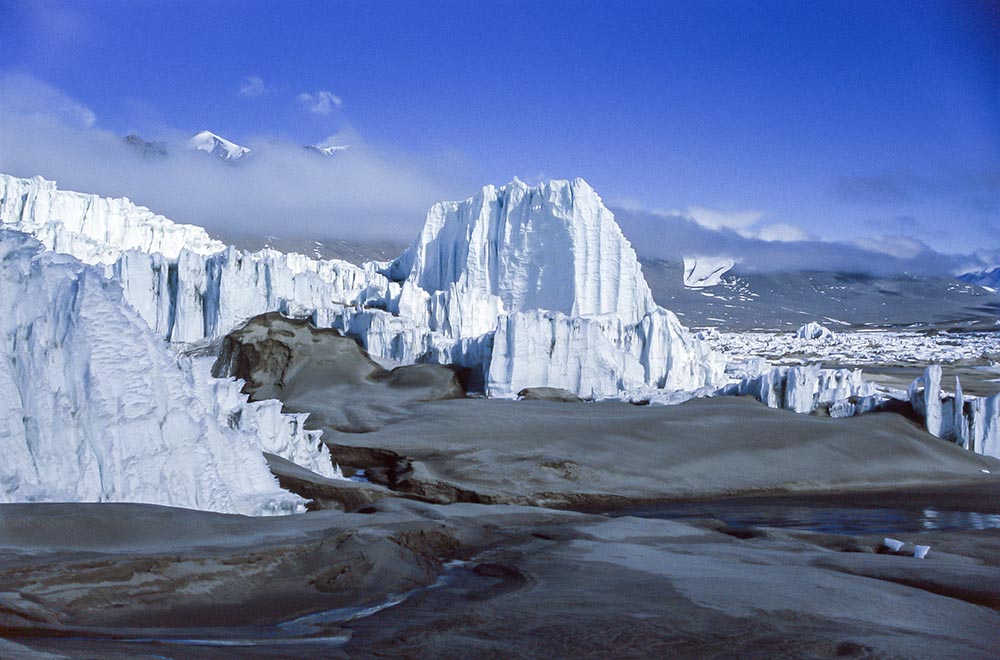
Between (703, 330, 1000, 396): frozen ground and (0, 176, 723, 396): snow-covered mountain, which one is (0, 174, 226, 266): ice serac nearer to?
(0, 176, 723, 396): snow-covered mountain

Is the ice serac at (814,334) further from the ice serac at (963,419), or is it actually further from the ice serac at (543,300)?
the ice serac at (963,419)

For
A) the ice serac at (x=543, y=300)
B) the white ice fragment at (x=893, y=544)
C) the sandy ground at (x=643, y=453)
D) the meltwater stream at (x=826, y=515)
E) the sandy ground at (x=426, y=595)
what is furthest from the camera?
the ice serac at (x=543, y=300)

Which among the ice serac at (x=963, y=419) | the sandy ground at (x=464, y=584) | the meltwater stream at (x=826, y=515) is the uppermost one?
the ice serac at (x=963, y=419)

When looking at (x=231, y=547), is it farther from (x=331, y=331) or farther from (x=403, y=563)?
(x=331, y=331)

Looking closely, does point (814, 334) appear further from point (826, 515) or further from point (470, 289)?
point (826, 515)

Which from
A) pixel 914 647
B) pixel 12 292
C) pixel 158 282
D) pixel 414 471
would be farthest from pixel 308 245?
pixel 914 647

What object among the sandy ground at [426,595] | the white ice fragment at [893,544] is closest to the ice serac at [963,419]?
the white ice fragment at [893,544]

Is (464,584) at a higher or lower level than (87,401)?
lower

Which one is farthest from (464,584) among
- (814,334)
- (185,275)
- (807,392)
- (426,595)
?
(814,334)
